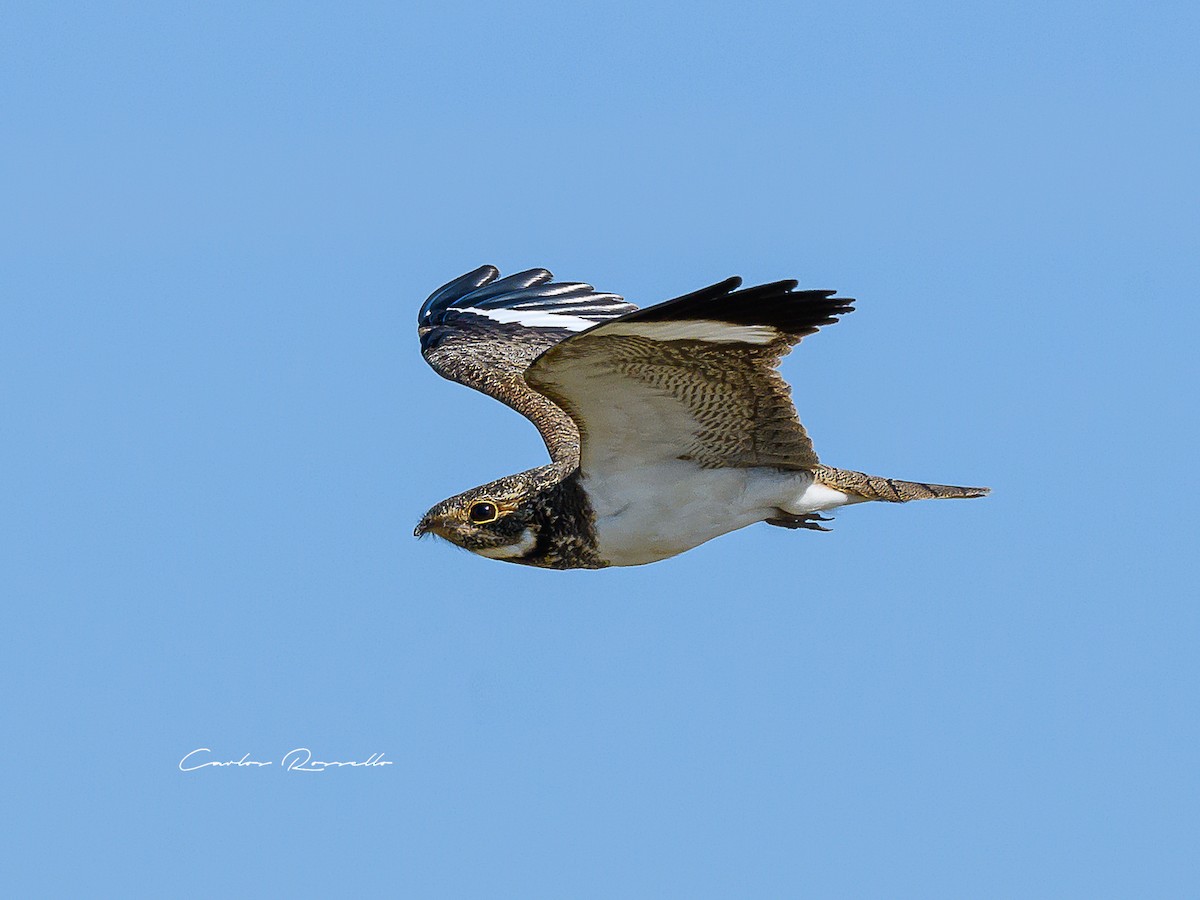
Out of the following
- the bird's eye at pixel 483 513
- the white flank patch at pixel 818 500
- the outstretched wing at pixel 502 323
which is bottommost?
the white flank patch at pixel 818 500

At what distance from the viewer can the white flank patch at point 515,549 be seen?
1149 cm

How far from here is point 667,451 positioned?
36.4ft

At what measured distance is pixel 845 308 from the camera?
9.24 m

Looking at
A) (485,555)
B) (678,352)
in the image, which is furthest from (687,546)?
(678,352)

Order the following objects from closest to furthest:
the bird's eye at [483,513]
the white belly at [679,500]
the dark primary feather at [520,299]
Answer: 1. the white belly at [679,500]
2. the bird's eye at [483,513]
3. the dark primary feather at [520,299]

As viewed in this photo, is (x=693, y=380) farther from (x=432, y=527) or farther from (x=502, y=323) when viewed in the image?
(x=502, y=323)

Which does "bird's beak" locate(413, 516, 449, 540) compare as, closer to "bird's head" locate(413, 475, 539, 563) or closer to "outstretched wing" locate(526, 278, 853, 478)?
"bird's head" locate(413, 475, 539, 563)

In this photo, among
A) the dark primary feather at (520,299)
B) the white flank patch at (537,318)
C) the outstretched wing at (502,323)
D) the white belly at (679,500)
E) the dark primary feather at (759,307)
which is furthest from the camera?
the dark primary feather at (520,299)

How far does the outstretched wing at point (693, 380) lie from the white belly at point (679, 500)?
0.30ft

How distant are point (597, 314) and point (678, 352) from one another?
Answer: 6.23 meters

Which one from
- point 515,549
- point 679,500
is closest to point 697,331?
point 679,500

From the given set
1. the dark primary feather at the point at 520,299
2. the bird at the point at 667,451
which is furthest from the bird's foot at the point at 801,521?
the dark primary feather at the point at 520,299

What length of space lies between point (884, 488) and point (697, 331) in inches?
108

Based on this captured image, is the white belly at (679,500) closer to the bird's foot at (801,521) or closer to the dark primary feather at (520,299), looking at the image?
the bird's foot at (801,521)
